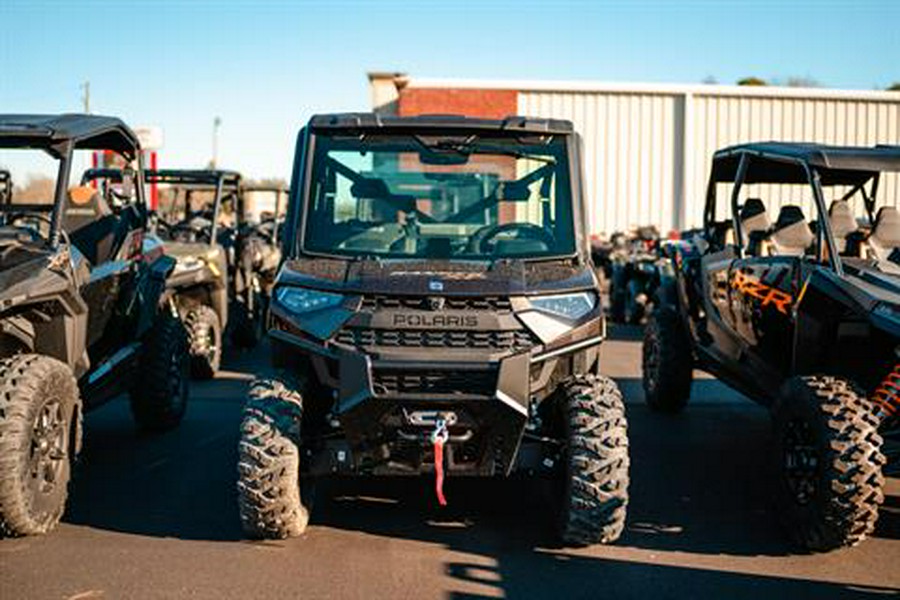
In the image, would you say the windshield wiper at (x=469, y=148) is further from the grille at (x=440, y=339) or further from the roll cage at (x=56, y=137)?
the roll cage at (x=56, y=137)

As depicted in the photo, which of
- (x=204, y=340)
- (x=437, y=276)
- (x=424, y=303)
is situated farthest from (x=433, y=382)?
(x=204, y=340)

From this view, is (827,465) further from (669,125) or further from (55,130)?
(669,125)

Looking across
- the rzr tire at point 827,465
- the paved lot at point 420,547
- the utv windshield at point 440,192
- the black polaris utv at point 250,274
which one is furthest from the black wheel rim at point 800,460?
the black polaris utv at point 250,274

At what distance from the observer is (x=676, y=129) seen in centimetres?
2508

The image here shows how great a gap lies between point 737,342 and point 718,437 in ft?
3.77

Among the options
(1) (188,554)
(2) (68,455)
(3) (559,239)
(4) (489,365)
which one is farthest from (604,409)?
(2) (68,455)

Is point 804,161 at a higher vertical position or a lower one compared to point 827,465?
higher

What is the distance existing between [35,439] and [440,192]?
2.46 metres

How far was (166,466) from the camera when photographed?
22.8 ft

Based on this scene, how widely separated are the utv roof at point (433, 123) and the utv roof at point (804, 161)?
173cm

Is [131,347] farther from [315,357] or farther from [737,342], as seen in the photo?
[737,342]

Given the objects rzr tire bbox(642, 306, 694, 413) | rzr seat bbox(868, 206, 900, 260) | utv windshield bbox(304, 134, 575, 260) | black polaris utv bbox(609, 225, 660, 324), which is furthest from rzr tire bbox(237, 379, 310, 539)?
black polaris utv bbox(609, 225, 660, 324)

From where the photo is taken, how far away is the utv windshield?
5.66 m

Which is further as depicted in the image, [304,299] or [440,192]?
[440,192]
